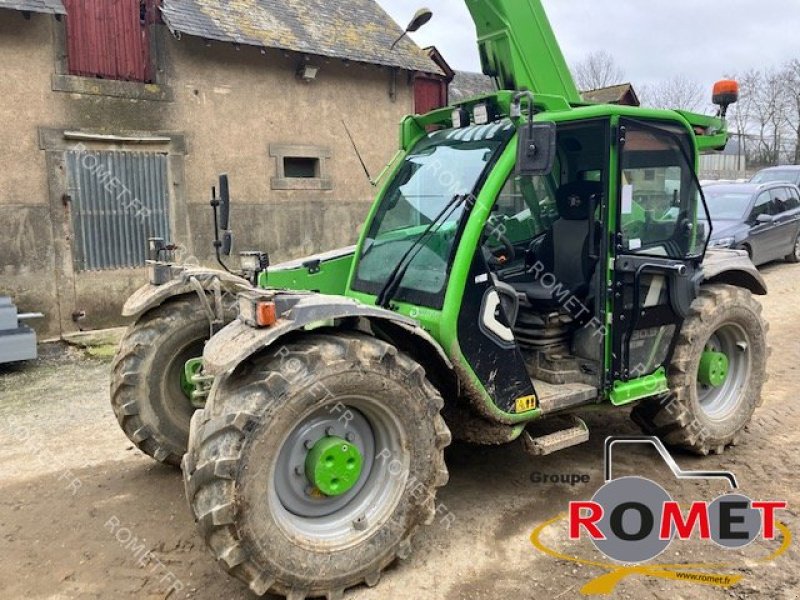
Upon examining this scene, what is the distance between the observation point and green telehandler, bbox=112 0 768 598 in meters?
2.92

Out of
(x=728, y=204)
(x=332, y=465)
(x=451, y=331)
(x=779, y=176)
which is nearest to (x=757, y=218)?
(x=728, y=204)

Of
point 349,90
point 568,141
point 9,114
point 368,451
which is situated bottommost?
point 368,451

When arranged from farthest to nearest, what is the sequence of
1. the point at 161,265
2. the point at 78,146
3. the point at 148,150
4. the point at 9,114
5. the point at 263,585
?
the point at 148,150 → the point at 78,146 → the point at 9,114 → the point at 161,265 → the point at 263,585

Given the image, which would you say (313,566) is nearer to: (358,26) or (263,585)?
(263,585)

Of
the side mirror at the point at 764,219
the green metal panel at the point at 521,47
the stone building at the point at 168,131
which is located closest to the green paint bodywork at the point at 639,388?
the green metal panel at the point at 521,47

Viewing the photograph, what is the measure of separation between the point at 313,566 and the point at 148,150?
732 centimetres

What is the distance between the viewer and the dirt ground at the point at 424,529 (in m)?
3.14

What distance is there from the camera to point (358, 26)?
11.2m

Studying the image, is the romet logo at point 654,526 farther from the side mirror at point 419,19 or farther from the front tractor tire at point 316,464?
the side mirror at point 419,19

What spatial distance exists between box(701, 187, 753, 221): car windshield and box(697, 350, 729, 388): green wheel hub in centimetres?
790

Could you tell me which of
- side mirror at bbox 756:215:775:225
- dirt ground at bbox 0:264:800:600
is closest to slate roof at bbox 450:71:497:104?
side mirror at bbox 756:215:775:225

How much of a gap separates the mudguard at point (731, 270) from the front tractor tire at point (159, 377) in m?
3.31

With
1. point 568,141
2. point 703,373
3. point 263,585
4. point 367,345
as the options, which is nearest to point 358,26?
point 568,141

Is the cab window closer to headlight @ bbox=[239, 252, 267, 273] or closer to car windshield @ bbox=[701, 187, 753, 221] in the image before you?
headlight @ bbox=[239, 252, 267, 273]
